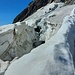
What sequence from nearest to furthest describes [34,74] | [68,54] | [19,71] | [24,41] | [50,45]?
[34,74], [19,71], [68,54], [50,45], [24,41]

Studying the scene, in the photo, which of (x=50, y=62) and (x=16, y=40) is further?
(x=16, y=40)

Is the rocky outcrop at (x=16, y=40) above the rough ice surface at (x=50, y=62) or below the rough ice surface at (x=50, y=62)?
above

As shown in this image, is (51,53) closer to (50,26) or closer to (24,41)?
(50,26)

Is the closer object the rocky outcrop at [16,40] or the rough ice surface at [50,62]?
the rough ice surface at [50,62]

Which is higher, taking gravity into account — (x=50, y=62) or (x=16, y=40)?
(x=16, y=40)

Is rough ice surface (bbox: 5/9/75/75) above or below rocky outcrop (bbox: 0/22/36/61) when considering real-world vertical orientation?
below

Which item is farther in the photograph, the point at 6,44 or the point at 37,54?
the point at 6,44

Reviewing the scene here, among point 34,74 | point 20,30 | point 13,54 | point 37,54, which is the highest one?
point 20,30

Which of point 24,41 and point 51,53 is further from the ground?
point 24,41

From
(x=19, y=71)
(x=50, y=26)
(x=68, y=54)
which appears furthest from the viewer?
(x=50, y=26)

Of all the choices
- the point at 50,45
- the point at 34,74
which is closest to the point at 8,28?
the point at 50,45

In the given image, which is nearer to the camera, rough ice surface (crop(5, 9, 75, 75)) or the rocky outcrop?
rough ice surface (crop(5, 9, 75, 75))

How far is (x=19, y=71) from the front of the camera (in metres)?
3.67

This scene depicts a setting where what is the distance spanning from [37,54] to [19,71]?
1.70ft
